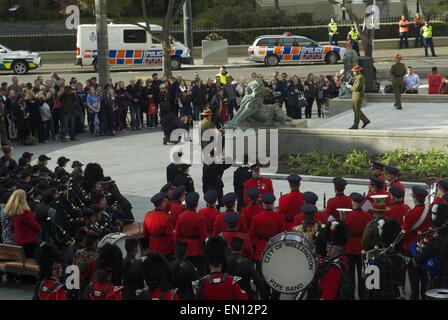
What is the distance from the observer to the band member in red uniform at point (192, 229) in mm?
13195

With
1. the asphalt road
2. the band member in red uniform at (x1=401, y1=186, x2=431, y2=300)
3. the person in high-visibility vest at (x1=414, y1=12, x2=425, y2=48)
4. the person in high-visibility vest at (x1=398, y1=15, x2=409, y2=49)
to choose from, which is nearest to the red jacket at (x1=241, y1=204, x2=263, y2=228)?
the band member in red uniform at (x1=401, y1=186, x2=431, y2=300)

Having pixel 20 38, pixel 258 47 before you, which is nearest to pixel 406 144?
pixel 258 47

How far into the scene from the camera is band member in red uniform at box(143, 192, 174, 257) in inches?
531

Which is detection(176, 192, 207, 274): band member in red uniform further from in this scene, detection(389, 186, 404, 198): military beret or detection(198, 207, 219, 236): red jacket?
detection(389, 186, 404, 198): military beret

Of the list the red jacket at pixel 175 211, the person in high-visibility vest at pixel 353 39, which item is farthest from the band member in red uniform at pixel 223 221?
the person in high-visibility vest at pixel 353 39

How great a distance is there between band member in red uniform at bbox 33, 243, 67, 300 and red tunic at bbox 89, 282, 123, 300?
0.44 metres

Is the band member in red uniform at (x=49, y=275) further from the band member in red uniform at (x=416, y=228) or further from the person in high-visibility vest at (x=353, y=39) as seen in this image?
the person in high-visibility vest at (x=353, y=39)

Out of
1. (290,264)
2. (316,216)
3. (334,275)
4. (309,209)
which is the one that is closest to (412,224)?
(316,216)

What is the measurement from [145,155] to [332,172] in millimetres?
5736

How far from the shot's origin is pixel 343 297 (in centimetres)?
1080

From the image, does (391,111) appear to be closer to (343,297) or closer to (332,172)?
(332,172)

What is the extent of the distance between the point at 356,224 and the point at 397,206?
0.73m

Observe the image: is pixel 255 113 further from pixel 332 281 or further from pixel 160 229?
pixel 332 281

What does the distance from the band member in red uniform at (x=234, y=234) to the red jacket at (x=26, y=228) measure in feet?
10.8
